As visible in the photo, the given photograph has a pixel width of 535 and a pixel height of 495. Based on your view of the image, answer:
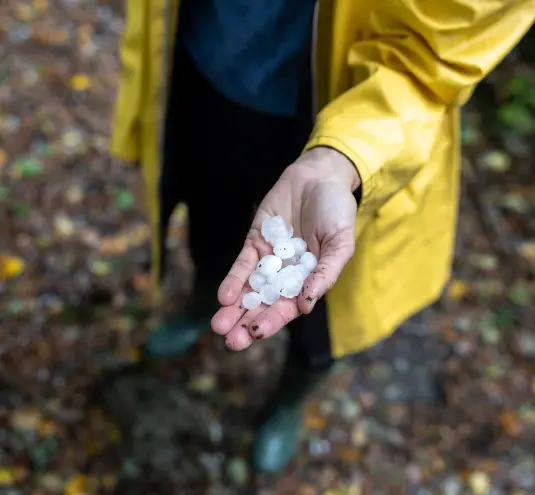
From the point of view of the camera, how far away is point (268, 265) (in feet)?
3.82

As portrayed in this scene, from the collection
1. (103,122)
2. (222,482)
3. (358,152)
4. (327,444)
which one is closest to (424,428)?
(327,444)

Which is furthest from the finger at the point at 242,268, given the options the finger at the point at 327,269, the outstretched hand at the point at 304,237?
the finger at the point at 327,269

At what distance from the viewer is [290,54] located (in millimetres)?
1346

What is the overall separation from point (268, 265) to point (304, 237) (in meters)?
0.09

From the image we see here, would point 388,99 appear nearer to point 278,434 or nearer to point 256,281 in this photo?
point 256,281

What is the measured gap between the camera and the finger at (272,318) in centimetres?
105

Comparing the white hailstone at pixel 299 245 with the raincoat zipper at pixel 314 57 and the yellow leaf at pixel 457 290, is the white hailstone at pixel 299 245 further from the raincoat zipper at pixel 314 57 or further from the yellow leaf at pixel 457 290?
the yellow leaf at pixel 457 290

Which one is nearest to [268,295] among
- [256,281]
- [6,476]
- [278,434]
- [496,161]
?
[256,281]

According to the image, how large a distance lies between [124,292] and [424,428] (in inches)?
48.7

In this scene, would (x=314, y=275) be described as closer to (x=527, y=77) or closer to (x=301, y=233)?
(x=301, y=233)

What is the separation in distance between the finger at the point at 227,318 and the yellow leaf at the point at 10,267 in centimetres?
167

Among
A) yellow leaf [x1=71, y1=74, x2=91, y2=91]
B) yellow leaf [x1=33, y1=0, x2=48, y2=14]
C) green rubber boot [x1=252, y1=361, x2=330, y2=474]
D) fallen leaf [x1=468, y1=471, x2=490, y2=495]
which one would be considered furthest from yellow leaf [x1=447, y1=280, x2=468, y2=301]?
yellow leaf [x1=33, y1=0, x2=48, y2=14]

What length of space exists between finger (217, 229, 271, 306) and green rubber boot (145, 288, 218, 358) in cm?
116

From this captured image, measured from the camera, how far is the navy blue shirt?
1.31 meters
